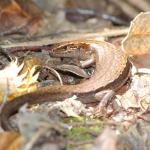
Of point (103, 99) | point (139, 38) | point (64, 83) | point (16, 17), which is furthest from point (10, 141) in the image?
point (16, 17)

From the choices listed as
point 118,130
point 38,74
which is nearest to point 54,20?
point 38,74

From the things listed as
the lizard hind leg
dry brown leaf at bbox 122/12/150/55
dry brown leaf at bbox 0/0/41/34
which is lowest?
the lizard hind leg

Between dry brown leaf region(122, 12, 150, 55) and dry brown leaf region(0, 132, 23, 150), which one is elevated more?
dry brown leaf region(122, 12, 150, 55)

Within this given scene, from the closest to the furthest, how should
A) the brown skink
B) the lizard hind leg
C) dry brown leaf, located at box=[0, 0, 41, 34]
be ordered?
the brown skink → the lizard hind leg → dry brown leaf, located at box=[0, 0, 41, 34]

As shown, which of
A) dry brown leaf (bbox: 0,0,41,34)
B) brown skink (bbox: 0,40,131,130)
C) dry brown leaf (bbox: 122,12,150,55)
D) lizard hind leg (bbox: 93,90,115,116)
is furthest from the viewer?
dry brown leaf (bbox: 0,0,41,34)

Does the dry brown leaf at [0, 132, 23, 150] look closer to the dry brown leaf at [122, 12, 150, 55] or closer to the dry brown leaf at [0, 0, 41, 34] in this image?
the dry brown leaf at [122, 12, 150, 55]

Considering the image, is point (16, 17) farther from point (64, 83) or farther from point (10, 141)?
point (10, 141)

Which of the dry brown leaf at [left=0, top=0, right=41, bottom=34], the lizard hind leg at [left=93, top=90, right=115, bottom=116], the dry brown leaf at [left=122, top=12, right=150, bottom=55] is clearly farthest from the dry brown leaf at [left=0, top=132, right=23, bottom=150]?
the dry brown leaf at [left=0, top=0, right=41, bottom=34]
